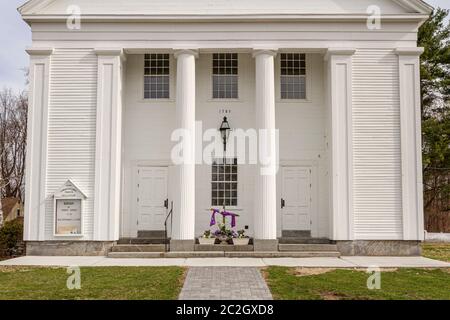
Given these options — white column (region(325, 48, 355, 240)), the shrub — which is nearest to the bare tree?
the shrub

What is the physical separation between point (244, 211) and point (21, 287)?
849cm

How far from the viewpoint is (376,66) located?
606 inches

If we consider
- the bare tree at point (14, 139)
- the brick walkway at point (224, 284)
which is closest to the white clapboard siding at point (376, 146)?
the brick walkway at point (224, 284)

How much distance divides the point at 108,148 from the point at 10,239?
5.45m

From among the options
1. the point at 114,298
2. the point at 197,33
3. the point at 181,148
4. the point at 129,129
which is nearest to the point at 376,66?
the point at 197,33

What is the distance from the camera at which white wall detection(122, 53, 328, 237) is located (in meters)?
16.4

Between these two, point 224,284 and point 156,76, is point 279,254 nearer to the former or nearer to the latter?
point 224,284

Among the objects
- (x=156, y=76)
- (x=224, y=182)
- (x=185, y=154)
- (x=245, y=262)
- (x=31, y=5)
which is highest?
(x=31, y=5)

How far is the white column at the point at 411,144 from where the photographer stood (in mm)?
14844

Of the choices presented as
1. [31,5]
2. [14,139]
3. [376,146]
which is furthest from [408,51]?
[14,139]

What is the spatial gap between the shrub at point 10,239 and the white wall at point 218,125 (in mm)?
4142

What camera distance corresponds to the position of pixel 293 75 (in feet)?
55.4

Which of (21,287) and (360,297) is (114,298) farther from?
(360,297)

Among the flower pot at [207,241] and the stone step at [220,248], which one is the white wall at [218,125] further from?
the stone step at [220,248]
